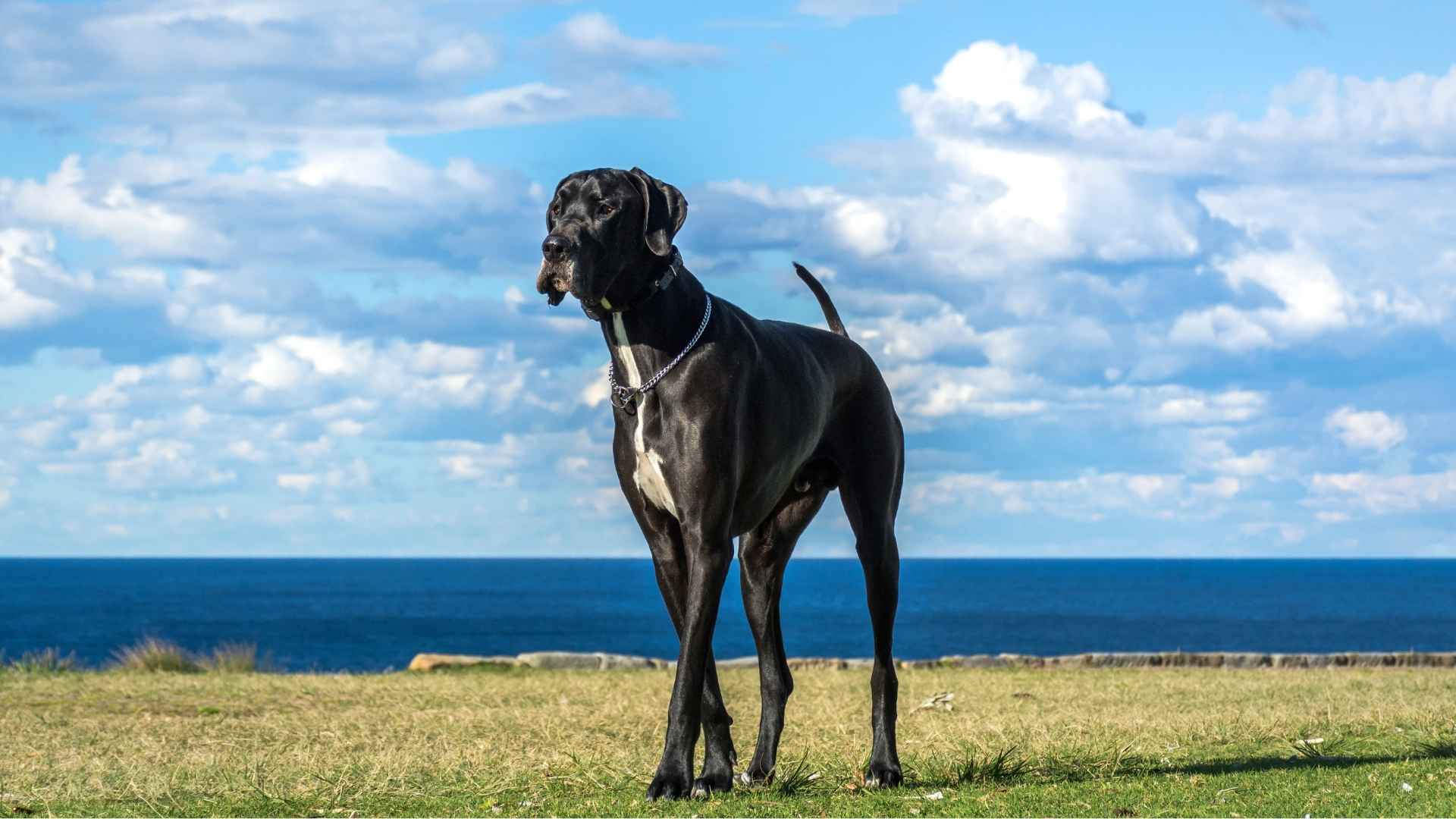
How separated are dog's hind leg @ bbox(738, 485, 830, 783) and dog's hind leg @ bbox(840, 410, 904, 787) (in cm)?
30

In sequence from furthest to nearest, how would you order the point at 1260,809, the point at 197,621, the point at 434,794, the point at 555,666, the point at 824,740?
the point at 197,621 < the point at 555,666 < the point at 824,740 < the point at 434,794 < the point at 1260,809

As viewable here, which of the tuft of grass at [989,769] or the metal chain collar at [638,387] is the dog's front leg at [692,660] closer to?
the metal chain collar at [638,387]

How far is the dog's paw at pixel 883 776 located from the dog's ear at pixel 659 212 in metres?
2.95

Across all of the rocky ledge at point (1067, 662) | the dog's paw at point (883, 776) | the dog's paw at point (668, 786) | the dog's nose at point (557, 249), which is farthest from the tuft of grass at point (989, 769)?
the rocky ledge at point (1067, 662)

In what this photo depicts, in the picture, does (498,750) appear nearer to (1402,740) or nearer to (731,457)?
(731,457)

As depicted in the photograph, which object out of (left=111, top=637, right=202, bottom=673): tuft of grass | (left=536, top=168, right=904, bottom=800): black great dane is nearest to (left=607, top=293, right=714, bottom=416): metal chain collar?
(left=536, top=168, right=904, bottom=800): black great dane

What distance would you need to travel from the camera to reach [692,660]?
734cm

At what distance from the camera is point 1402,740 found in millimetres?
10344

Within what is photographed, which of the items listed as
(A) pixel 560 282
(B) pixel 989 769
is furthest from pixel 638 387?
(B) pixel 989 769

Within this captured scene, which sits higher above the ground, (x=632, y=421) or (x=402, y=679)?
(x=632, y=421)

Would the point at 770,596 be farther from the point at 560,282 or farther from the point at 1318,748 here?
the point at 1318,748

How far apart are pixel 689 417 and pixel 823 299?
2327mm

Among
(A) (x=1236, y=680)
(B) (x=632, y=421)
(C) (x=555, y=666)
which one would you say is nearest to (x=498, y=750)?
(B) (x=632, y=421)

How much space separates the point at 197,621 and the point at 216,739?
121 metres
